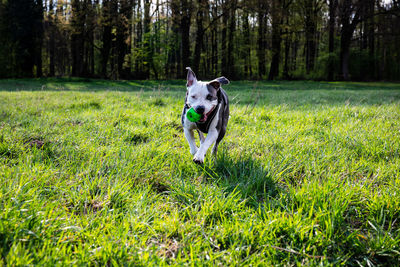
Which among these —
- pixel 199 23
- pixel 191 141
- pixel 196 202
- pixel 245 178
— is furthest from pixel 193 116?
pixel 199 23

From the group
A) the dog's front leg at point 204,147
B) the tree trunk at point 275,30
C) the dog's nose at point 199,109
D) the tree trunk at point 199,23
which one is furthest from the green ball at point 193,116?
the tree trunk at point 275,30

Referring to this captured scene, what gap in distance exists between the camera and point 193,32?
37.7 metres

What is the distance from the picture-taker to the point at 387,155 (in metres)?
3.28

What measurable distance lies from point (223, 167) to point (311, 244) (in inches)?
54.5

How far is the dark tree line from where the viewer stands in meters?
23.9

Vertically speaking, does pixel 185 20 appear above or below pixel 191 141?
above

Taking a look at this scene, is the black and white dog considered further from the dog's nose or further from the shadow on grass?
the shadow on grass

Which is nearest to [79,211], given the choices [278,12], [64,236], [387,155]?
[64,236]

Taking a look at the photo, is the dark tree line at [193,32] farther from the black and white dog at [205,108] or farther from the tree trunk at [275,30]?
the black and white dog at [205,108]

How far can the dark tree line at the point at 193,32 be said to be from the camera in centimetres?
2388

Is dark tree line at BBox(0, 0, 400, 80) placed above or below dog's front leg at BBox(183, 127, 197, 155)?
above

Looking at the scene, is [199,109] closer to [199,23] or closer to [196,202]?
[196,202]

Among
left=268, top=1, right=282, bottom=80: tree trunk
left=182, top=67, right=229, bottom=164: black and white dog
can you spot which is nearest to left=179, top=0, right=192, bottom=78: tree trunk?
left=268, top=1, right=282, bottom=80: tree trunk

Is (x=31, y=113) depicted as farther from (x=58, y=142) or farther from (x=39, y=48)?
(x=39, y=48)
